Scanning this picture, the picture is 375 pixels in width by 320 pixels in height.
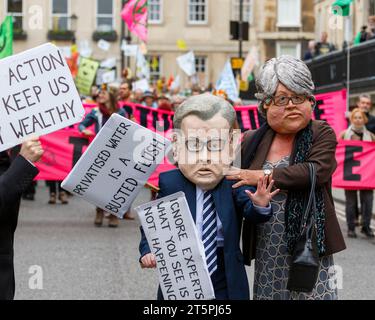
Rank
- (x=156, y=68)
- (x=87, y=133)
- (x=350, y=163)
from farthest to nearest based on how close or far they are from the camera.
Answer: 1. (x=156, y=68)
2. (x=87, y=133)
3. (x=350, y=163)

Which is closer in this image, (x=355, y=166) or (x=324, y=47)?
(x=355, y=166)

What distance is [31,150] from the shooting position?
3.88 metres

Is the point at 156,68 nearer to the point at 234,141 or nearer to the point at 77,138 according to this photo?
the point at 77,138

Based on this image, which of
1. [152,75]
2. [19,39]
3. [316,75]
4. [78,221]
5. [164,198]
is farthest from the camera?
[152,75]

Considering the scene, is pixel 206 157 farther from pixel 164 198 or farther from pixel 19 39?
pixel 19 39

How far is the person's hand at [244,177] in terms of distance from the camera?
4113mm

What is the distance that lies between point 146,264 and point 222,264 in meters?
0.33

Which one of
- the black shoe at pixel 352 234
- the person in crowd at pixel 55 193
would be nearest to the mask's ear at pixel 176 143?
the black shoe at pixel 352 234

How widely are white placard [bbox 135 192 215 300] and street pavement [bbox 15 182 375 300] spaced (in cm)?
370

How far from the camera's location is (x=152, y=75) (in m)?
50.5

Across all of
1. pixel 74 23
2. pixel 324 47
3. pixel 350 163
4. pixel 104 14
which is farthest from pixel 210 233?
pixel 104 14

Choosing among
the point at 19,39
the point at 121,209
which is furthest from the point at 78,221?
the point at 19,39

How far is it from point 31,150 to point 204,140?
74 centimetres

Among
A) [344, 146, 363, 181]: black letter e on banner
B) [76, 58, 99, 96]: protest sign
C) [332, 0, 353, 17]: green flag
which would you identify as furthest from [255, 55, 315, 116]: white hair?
[76, 58, 99, 96]: protest sign
